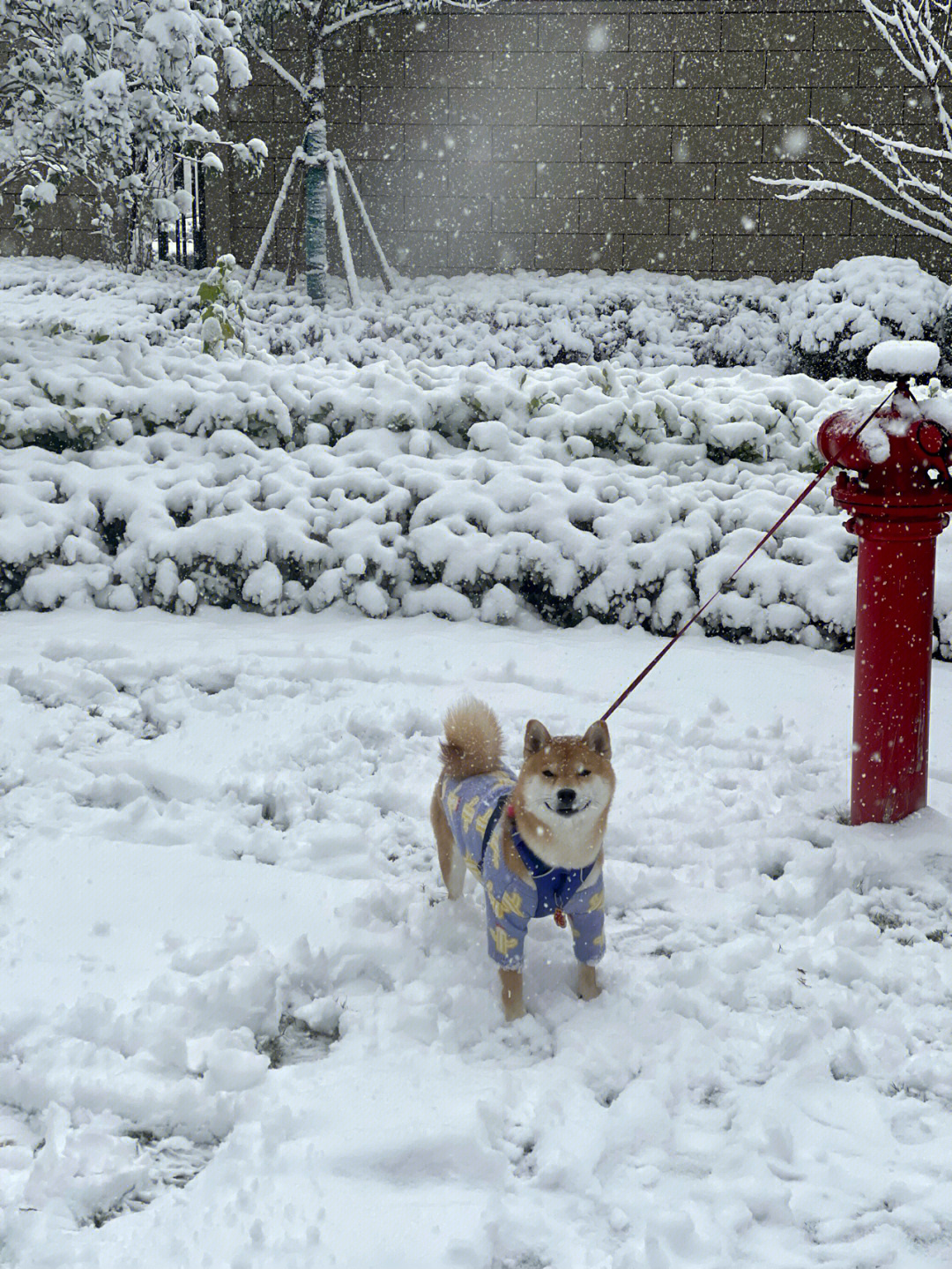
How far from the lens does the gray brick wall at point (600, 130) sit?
12.9 m

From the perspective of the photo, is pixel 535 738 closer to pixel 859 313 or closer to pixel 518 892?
pixel 518 892

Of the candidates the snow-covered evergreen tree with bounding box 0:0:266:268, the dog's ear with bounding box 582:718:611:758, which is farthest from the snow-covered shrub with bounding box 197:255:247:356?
the dog's ear with bounding box 582:718:611:758

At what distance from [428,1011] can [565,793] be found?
0.61m

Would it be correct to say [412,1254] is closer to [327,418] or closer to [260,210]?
[327,418]

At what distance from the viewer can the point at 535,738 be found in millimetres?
2391

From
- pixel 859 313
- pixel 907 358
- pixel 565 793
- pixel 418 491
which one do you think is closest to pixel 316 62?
pixel 859 313

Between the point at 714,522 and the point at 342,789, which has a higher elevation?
the point at 714,522

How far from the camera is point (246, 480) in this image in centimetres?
553

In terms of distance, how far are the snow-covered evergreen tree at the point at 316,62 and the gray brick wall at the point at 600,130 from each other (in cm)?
73

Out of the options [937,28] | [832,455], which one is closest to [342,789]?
[832,455]

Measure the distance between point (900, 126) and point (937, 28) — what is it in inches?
54.0

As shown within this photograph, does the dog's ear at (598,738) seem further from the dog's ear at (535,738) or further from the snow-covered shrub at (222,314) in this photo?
the snow-covered shrub at (222,314)

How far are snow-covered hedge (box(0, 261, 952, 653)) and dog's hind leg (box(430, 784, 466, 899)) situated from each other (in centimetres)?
227

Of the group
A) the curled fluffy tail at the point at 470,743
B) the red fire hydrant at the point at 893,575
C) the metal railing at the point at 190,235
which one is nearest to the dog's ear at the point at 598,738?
the curled fluffy tail at the point at 470,743
